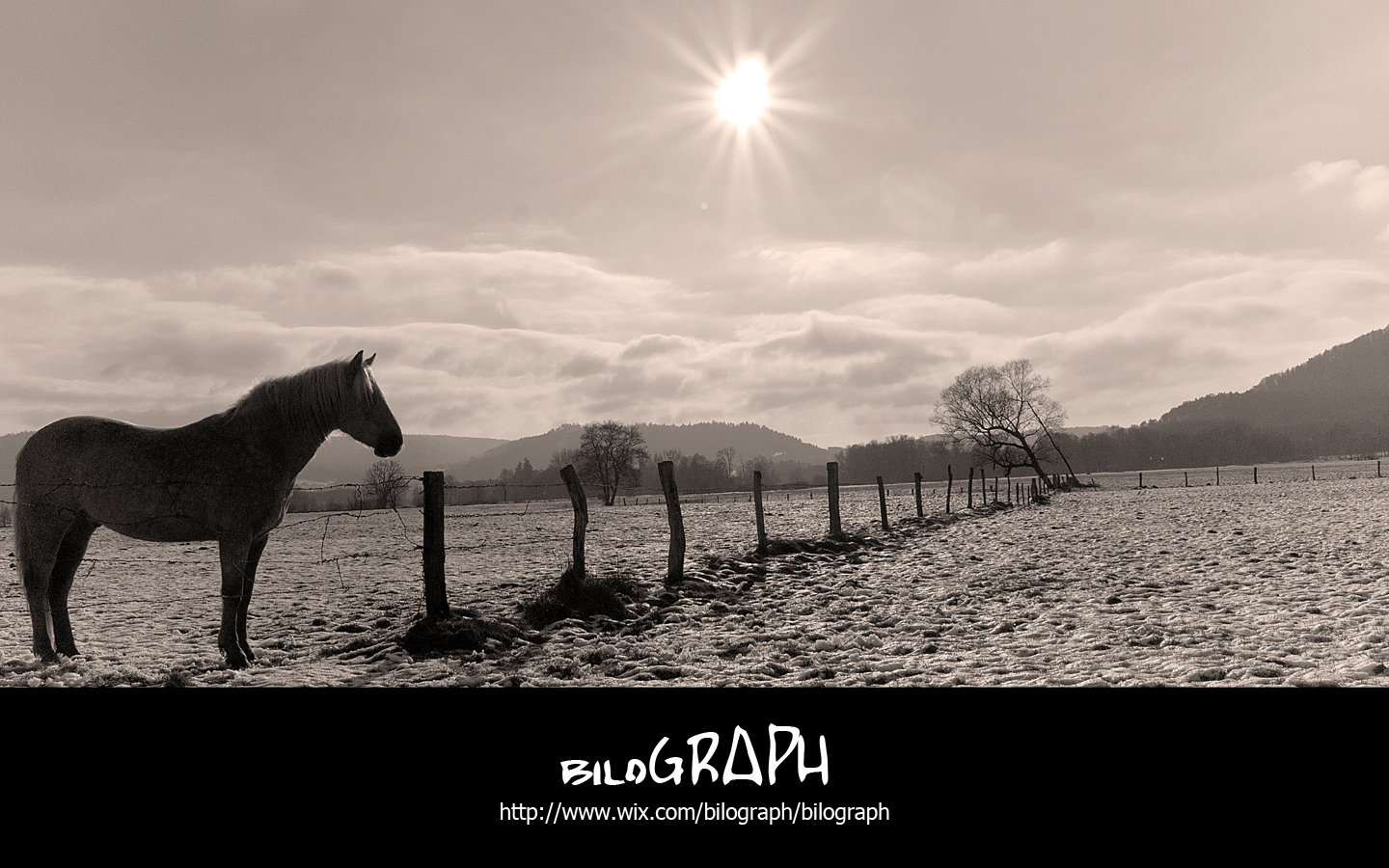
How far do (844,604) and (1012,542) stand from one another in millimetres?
8123

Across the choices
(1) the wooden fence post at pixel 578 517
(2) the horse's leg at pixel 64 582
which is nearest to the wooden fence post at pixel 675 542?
(1) the wooden fence post at pixel 578 517

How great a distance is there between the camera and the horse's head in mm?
5047

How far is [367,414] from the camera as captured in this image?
5.06 meters

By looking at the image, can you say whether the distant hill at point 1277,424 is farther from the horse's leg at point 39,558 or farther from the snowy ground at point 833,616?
the horse's leg at point 39,558

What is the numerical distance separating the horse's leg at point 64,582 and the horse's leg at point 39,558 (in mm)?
132

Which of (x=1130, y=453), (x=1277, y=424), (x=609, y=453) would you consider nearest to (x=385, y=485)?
(x=609, y=453)

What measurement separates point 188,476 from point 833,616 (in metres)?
6.17

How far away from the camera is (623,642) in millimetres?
6539

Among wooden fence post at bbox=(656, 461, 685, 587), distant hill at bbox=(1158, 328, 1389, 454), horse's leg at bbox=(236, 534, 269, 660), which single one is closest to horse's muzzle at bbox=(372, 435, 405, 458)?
horse's leg at bbox=(236, 534, 269, 660)

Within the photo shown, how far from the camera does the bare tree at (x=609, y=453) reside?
56062 millimetres

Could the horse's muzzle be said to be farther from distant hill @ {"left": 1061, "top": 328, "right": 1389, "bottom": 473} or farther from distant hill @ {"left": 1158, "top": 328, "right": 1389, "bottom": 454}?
distant hill @ {"left": 1158, "top": 328, "right": 1389, "bottom": 454}
